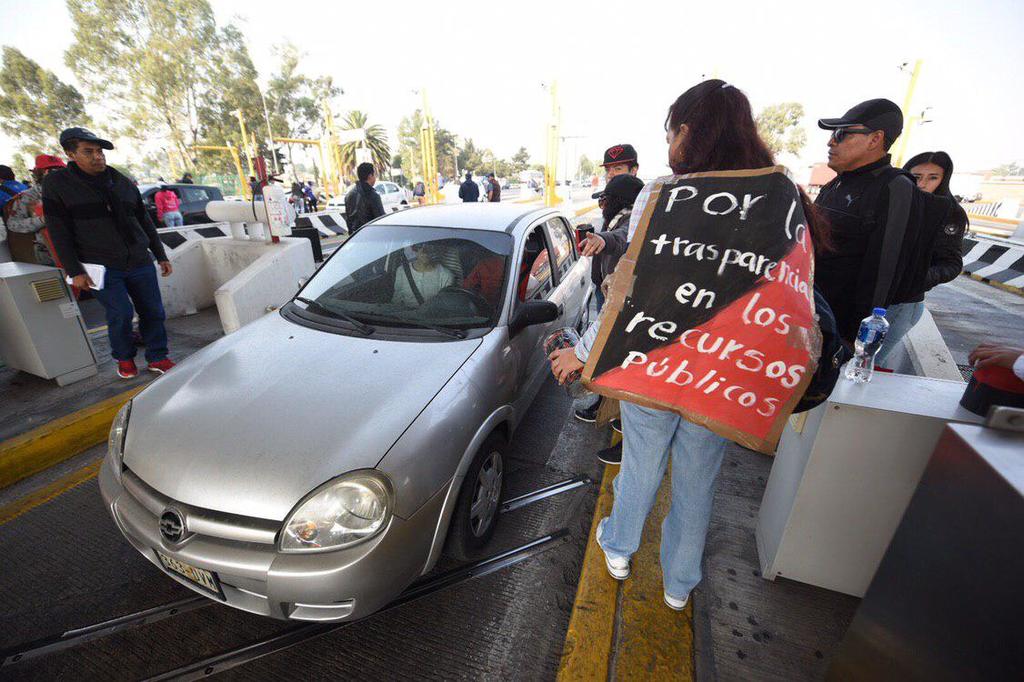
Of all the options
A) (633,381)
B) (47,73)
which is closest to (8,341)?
(633,381)

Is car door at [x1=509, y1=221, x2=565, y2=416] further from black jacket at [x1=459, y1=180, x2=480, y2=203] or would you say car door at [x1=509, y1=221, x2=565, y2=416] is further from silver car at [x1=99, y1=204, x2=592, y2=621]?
black jacket at [x1=459, y1=180, x2=480, y2=203]

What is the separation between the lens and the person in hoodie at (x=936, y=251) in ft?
8.93

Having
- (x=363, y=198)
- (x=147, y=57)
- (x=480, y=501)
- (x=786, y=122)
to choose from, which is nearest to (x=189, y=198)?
(x=363, y=198)

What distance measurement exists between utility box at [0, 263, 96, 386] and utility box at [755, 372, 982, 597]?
520 centimetres

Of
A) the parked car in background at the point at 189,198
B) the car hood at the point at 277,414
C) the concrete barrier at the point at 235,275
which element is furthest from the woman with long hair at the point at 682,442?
the parked car in background at the point at 189,198

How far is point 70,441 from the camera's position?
2.96 m

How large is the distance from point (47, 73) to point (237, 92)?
40.0 ft

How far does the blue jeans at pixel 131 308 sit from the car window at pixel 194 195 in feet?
35.6

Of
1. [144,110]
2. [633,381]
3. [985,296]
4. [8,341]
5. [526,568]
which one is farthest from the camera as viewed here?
[144,110]

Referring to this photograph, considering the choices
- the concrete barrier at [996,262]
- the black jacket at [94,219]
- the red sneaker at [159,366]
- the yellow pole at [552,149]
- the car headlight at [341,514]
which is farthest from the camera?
the yellow pole at [552,149]

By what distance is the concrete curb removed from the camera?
2.72m

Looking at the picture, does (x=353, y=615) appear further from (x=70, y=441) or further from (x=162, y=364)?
(x=162, y=364)

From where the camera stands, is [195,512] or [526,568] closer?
[195,512]

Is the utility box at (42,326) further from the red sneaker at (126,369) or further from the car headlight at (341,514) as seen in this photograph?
the car headlight at (341,514)
